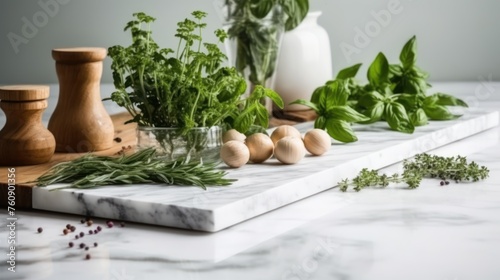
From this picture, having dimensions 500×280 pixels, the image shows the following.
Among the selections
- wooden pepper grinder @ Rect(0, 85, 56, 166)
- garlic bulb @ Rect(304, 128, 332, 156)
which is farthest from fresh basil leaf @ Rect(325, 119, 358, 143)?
wooden pepper grinder @ Rect(0, 85, 56, 166)

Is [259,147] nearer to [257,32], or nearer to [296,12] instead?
[257,32]

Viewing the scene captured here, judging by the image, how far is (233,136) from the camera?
1.54 m

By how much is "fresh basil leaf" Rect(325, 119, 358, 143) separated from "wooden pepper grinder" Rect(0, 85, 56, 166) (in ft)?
1.83

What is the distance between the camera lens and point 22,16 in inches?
112

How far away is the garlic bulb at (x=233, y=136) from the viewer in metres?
1.54

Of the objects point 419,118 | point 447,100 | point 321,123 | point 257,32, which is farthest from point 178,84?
point 447,100

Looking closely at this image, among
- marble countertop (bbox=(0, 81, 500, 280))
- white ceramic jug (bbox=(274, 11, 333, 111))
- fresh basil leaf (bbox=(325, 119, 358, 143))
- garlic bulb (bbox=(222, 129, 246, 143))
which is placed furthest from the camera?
white ceramic jug (bbox=(274, 11, 333, 111))

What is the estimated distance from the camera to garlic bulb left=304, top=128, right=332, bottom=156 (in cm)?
154

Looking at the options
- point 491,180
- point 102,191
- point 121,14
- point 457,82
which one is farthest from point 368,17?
point 102,191

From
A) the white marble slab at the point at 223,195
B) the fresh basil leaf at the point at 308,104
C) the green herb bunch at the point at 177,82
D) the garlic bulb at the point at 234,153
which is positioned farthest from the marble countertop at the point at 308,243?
the fresh basil leaf at the point at 308,104

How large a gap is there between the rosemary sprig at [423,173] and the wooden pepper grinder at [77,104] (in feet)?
1.64

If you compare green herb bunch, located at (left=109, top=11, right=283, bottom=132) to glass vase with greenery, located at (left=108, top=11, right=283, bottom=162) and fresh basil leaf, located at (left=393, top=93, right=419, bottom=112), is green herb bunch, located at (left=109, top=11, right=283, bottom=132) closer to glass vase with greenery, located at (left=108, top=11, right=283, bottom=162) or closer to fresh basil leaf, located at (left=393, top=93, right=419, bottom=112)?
glass vase with greenery, located at (left=108, top=11, right=283, bottom=162)

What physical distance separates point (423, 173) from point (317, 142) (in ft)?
0.64

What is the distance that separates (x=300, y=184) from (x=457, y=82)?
1.58 meters
